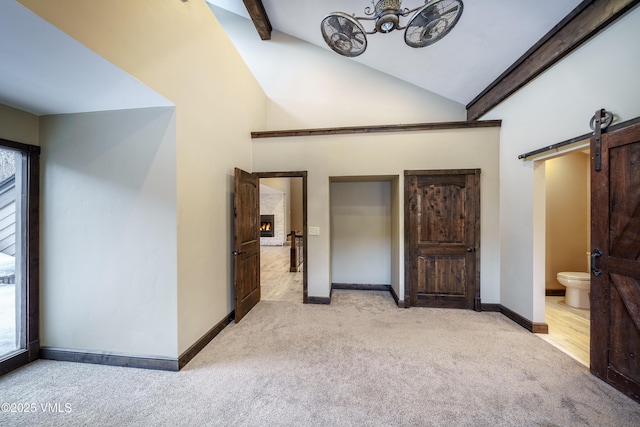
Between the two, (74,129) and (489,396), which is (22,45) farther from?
(489,396)

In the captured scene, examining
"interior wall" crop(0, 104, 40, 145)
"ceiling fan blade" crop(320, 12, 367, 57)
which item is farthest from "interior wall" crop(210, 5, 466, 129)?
"interior wall" crop(0, 104, 40, 145)

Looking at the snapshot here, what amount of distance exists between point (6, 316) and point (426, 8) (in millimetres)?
5004

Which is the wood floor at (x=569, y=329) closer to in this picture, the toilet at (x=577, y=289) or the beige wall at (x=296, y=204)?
the toilet at (x=577, y=289)

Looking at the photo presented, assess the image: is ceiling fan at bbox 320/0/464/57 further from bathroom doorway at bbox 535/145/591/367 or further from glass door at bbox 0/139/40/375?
bathroom doorway at bbox 535/145/591/367

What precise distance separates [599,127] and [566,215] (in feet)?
9.24

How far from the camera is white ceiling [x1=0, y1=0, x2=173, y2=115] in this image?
1258 mm

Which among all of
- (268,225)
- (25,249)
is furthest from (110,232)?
(268,225)

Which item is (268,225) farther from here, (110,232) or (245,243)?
(110,232)

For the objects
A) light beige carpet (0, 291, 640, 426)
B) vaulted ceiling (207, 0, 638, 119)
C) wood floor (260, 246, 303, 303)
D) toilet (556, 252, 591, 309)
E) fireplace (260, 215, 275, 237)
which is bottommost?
wood floor (260, 246, 303, 303)

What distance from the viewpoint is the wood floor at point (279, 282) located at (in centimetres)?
401

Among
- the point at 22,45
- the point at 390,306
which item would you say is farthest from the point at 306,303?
the point at 22,45

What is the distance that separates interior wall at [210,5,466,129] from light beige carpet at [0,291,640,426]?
144 inches

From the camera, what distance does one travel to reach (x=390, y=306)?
357 cm

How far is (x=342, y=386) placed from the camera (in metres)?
1.89
